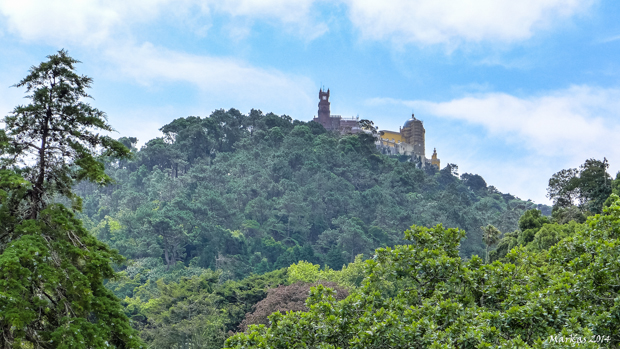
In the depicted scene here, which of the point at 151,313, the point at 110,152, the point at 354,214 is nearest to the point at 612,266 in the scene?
the point at 110,152

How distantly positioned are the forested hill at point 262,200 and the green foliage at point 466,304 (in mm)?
38455

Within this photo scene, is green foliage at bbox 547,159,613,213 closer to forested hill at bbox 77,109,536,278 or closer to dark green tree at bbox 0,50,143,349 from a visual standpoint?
forested hill at bbox 77,109,536,278

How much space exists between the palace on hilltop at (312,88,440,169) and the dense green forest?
13570 millimetres

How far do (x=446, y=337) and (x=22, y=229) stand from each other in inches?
276

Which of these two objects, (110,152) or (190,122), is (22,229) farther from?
(190,122)

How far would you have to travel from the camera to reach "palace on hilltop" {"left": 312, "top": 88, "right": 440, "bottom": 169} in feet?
286

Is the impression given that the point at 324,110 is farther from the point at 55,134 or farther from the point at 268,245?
the point at 55,134

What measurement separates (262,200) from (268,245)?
6682 millimetres

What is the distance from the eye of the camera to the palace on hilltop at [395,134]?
87.2 m

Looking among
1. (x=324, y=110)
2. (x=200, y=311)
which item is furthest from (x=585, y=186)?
(x=324, y=110)

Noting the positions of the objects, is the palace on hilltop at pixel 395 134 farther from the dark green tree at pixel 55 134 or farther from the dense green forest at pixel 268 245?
the dark green tree at pixel 55 134

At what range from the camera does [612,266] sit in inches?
273

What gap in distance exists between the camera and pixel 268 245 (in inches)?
2029

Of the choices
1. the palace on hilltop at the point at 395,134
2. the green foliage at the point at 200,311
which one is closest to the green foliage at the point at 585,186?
the green foliage at the point at 200,311
